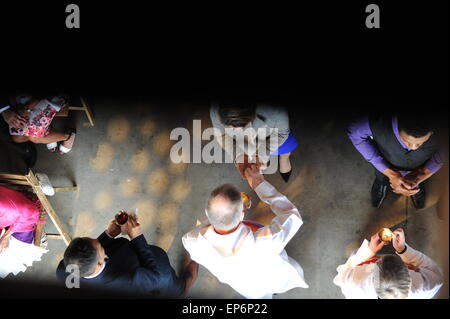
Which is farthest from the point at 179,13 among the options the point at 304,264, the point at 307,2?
the point at 304,264

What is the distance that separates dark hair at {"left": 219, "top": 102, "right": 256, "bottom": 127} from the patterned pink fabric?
1.65 meters

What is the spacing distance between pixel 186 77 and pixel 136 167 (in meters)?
0.96

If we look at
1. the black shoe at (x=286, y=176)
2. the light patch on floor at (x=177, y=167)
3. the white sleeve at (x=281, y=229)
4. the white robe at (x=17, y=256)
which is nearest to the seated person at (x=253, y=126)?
the black shoe at (x=286, y=176)

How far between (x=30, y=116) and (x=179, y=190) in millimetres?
1371

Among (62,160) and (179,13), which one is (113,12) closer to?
(179,13)

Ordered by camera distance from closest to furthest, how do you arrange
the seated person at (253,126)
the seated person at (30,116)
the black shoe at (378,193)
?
the seated person at (253,126) → the seated person at (30,116) → the black shoe at (378,193)

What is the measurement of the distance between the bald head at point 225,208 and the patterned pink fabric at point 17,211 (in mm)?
1493

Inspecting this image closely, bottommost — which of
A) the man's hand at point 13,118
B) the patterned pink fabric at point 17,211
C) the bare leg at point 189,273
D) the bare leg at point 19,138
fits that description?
the bare leg at point 189,273

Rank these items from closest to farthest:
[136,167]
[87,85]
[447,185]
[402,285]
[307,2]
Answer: [402,285]
[307,2]
[447,185]
[87,85]
[136,167]

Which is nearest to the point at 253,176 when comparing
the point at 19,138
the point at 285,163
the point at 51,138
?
the point at 285,163

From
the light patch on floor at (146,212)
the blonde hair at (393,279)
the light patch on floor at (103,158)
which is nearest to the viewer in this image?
the blonde hair at (393,279)

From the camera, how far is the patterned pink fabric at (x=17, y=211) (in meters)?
2.50

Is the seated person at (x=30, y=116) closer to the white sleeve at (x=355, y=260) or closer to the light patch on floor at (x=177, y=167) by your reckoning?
the light patch on floor at (x=177, y=167)

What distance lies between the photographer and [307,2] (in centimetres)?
249
